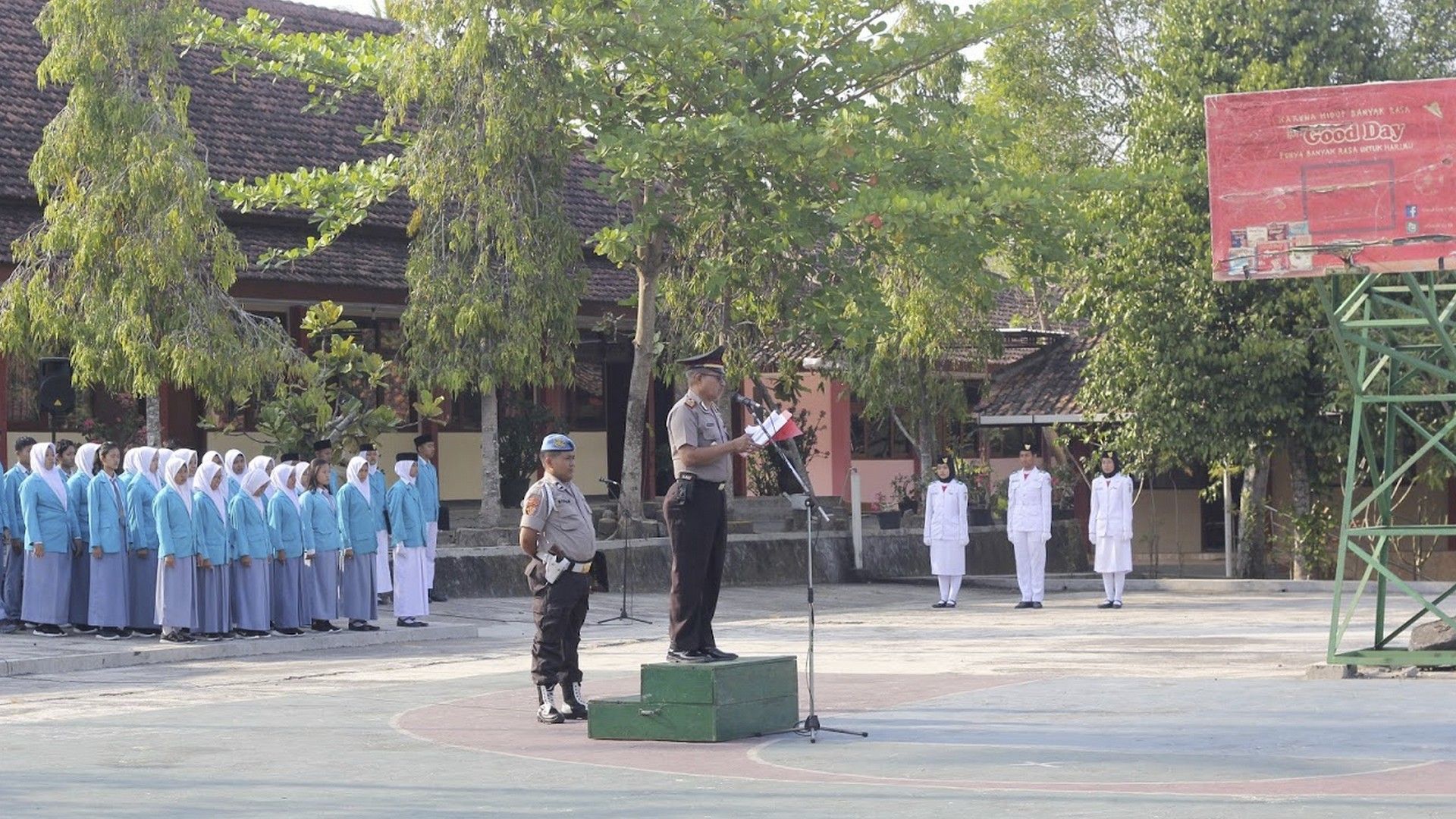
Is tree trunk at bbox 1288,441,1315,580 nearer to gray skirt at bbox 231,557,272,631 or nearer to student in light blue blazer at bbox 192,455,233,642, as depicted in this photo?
gray skirt at bbox 231,557,272,631

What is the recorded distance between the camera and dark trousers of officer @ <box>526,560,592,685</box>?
1241 cm

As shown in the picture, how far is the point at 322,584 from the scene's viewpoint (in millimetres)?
20094

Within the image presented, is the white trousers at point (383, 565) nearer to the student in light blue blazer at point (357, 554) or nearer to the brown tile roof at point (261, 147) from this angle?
the student in light blue blazer at point (357, 554)

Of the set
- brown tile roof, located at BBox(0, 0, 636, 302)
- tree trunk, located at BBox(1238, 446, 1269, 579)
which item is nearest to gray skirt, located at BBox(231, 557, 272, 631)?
brown tile roof, located at BBox(0, 0, 636, 302)

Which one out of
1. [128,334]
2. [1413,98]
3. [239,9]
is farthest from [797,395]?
[1413,98]

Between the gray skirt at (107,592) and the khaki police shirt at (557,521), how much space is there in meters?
7.83

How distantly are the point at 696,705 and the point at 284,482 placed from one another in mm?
9387

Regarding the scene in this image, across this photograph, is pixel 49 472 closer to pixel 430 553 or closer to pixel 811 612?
pixel 430 553

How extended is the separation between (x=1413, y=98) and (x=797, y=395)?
65.7 feet

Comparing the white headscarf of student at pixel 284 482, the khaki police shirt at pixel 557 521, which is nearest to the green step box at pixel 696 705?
the khaki police shirt at pixel 557 521

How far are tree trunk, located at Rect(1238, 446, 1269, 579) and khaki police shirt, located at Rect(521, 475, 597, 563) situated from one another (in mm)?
18740

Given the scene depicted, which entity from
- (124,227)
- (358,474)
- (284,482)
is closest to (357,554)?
(358,474)

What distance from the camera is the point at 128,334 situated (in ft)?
70.7

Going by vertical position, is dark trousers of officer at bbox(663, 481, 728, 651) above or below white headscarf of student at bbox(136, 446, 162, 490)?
below
